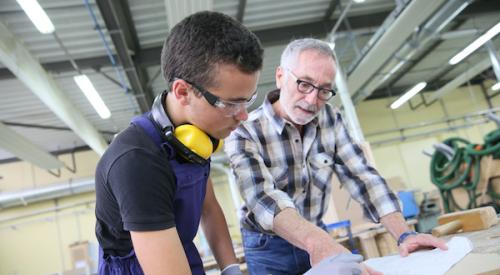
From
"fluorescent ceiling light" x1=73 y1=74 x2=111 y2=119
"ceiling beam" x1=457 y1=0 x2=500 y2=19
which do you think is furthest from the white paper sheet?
"ceiling beam" x1=457 y1=0 x2=500 y2=19

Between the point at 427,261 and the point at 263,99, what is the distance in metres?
3.67

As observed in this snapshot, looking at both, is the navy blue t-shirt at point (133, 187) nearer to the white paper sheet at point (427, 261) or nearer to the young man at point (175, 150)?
the young man at point (175, 150)

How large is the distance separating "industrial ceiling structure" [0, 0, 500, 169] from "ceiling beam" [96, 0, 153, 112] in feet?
0.04

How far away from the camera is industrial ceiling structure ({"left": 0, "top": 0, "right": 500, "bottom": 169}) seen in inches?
167

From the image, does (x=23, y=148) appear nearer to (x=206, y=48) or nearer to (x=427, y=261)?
(x=206, y=48)

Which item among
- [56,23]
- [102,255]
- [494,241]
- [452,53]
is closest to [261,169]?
[102,255]

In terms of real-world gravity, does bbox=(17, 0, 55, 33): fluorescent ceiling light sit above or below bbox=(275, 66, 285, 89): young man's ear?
above

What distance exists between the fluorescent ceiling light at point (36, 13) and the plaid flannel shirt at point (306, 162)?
2.45 metres

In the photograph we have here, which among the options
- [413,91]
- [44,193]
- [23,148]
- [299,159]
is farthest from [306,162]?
[44,193]

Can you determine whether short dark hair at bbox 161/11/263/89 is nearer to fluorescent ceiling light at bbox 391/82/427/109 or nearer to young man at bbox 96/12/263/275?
young man at bbox 96/12/263/275

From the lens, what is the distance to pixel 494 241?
1.03 metres

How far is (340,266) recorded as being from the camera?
0.80m

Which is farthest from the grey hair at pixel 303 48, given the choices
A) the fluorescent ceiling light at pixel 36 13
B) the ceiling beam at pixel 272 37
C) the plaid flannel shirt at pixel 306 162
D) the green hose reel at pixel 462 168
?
the ceiling beam at pixel 272 37

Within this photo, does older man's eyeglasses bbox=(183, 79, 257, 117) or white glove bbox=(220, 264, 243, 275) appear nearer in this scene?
older man's eyeglasses bbox=(183, 79, 257, 117)
